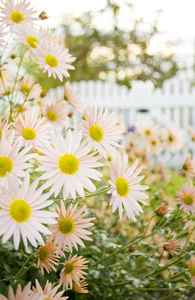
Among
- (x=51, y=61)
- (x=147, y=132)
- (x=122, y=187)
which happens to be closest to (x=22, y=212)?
(x=122, y=187)

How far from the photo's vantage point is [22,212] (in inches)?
25.0

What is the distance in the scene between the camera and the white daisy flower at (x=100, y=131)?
0.85 m

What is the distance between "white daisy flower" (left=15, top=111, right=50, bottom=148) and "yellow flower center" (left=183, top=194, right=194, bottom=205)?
50cm

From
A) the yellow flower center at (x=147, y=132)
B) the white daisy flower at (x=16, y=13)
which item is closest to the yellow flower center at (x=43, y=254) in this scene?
the white daisy flower at (x=16, y=13)

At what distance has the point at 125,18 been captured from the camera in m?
11.4

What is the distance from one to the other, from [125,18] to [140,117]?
5669 mm

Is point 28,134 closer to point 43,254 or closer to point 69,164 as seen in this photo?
point 69,164

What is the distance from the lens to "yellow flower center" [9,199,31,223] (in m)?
0.63

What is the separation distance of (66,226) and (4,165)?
0.20m

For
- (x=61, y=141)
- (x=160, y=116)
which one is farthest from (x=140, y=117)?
(x=61, y=141)

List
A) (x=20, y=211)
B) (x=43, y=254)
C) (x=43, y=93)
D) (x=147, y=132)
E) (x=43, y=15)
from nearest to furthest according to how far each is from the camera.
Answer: (x=20, y=211) < (x=43, y=254) < (x=43, y=15) < (x=43, y=93) < (x=147, y=132)

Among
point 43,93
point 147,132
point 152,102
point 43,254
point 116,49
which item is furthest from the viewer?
point 116,49

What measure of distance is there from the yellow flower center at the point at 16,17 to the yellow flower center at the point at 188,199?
77 cm

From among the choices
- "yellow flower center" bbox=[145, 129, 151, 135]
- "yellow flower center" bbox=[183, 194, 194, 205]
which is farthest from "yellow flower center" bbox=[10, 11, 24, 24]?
"yellow flower center" bbox=[145, 129, 151, 135]
